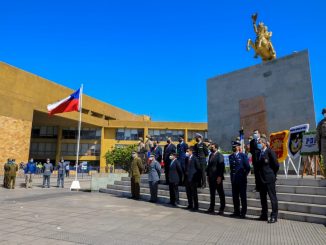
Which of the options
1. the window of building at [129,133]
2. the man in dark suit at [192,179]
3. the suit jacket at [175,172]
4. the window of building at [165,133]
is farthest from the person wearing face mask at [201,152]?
the window of building at [129,133]

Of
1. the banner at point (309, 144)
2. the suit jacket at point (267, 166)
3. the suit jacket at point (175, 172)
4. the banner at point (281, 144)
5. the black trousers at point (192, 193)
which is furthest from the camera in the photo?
the banner at point (281, 144)

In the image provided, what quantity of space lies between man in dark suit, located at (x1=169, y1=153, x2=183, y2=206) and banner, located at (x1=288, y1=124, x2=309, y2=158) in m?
4.22

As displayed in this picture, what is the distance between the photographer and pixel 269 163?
24.3 feet

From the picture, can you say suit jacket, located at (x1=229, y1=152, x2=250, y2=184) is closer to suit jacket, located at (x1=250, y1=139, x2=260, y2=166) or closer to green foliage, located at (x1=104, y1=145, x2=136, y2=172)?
suit jacket, located at (x1=250, y1=139, x2=260, y2=166)

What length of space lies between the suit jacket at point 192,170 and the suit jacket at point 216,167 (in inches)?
27.0

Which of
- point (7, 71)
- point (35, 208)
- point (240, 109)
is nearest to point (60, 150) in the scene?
point (7, 71)

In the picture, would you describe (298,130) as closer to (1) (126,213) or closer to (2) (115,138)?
(1) (126,213)

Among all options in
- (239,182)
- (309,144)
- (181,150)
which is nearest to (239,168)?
(239,182)

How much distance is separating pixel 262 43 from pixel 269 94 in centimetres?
348

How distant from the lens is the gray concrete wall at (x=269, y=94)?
47.3 feet

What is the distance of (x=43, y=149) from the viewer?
55938 mm

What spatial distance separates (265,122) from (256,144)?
7.94 metres

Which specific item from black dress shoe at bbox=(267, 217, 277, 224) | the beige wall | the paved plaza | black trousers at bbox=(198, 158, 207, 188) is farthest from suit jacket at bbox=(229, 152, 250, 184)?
the beige wall

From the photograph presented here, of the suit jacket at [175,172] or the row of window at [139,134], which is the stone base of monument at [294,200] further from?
the row of window at [139,134]
